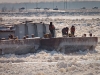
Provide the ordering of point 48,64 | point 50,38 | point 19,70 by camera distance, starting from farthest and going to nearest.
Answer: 1. point 50,38
2. point 48,64
3. point 19,70

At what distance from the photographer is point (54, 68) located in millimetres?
12961

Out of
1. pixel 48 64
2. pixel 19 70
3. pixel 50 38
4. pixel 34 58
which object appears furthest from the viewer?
pixel 50 38

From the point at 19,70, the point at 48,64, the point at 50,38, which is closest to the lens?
the point at 19,70

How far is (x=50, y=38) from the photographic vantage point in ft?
57.0

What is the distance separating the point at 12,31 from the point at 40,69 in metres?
6.55

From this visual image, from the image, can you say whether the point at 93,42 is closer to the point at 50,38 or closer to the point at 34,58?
the point at 50,38

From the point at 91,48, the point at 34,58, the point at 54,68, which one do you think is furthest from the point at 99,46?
the point at 54,68

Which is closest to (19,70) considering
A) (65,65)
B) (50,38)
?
(65,65)

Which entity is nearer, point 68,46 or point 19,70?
point 19,70

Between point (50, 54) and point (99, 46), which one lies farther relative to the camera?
point (99, 46)

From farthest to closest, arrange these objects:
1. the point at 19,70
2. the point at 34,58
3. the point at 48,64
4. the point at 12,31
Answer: the point at 12,31, the point at 34,58, the point at 48,64, the point at 19,70

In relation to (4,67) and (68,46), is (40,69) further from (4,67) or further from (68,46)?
(68,46)

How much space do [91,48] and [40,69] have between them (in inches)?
228

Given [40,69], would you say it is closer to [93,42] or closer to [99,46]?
[93,42]
